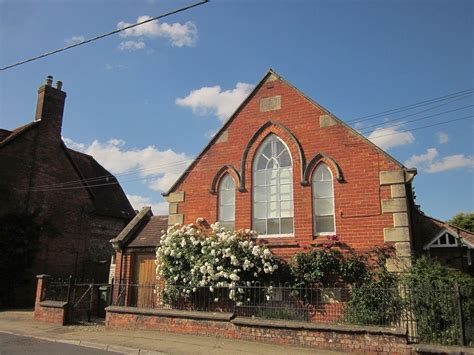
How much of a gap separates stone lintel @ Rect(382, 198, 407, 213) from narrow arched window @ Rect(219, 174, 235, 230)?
4.97m

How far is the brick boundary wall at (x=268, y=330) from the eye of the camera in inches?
346

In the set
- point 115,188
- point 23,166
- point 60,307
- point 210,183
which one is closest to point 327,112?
point 210,183

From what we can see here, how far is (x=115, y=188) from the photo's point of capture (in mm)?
28344

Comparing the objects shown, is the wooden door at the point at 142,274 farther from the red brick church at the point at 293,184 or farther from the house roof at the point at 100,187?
the house roof at the point at 100,187

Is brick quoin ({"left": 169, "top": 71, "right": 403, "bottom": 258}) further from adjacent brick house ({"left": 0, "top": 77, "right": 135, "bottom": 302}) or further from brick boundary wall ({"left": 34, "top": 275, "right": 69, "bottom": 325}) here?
adjacent brick house ({"left": 0, "top": 77, "right": 135, "bottom": 302})

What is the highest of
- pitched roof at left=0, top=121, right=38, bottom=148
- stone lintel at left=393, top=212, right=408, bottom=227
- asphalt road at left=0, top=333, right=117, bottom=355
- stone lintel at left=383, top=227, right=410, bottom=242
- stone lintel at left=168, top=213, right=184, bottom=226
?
pitched roof at left=0, top=121, right=38, bottom=148

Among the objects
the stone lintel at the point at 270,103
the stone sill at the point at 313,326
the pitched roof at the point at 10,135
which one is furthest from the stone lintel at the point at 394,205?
the pitched roof at the point at 10,135

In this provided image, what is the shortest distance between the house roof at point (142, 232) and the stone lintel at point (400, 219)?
27.7 ft

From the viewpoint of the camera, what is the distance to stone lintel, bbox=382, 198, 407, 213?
38.4 ft

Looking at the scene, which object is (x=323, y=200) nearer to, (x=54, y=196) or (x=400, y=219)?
(x=400, y=219)

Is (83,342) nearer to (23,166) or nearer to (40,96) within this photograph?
(23,166)

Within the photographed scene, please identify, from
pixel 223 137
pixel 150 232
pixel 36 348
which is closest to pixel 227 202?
pixel 223 137

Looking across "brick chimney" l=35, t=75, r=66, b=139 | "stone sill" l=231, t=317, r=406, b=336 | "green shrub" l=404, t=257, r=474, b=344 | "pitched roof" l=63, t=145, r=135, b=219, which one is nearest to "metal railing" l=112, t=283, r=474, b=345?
"green shrub" l=404, t=257, r=474, b=344

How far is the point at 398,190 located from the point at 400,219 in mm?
827
